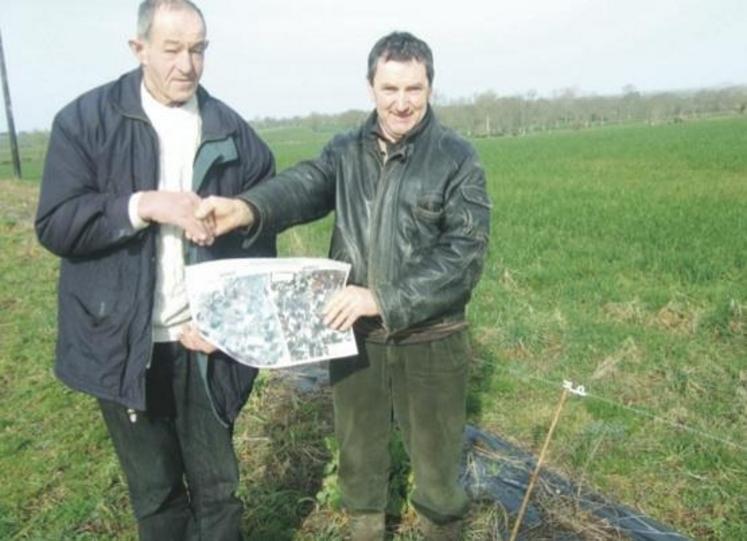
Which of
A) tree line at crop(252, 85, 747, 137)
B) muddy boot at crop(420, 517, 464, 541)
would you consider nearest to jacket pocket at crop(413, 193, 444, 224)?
muddy boot at crop(420, 517, 464, 541)

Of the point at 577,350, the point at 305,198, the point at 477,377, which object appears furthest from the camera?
the point at 577,350

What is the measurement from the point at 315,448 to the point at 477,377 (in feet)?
5.44

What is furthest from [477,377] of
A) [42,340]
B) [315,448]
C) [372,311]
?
[42,340]

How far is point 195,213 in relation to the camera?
2.12 meters

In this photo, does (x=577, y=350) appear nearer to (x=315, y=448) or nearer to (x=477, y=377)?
(x=477, y=377)

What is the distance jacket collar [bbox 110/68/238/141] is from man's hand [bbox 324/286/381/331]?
0.66 metres

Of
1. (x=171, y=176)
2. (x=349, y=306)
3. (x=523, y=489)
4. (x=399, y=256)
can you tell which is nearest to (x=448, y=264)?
(x=399, y=256)

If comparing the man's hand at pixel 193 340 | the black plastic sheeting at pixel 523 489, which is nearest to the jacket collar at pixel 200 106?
the man's hand at pixel 193 340

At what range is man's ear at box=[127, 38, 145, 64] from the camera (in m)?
2.13

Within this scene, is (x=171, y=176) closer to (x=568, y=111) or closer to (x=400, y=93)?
(x=400, y=93)

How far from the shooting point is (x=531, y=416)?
4523 mm

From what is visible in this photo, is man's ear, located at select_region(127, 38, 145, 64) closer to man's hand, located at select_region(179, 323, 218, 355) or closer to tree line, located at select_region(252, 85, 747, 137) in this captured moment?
man's hand, located at select_region(179, 323, 218, 355)

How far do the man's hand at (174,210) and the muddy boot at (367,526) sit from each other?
1.35 metres

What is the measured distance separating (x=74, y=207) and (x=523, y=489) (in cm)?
269
